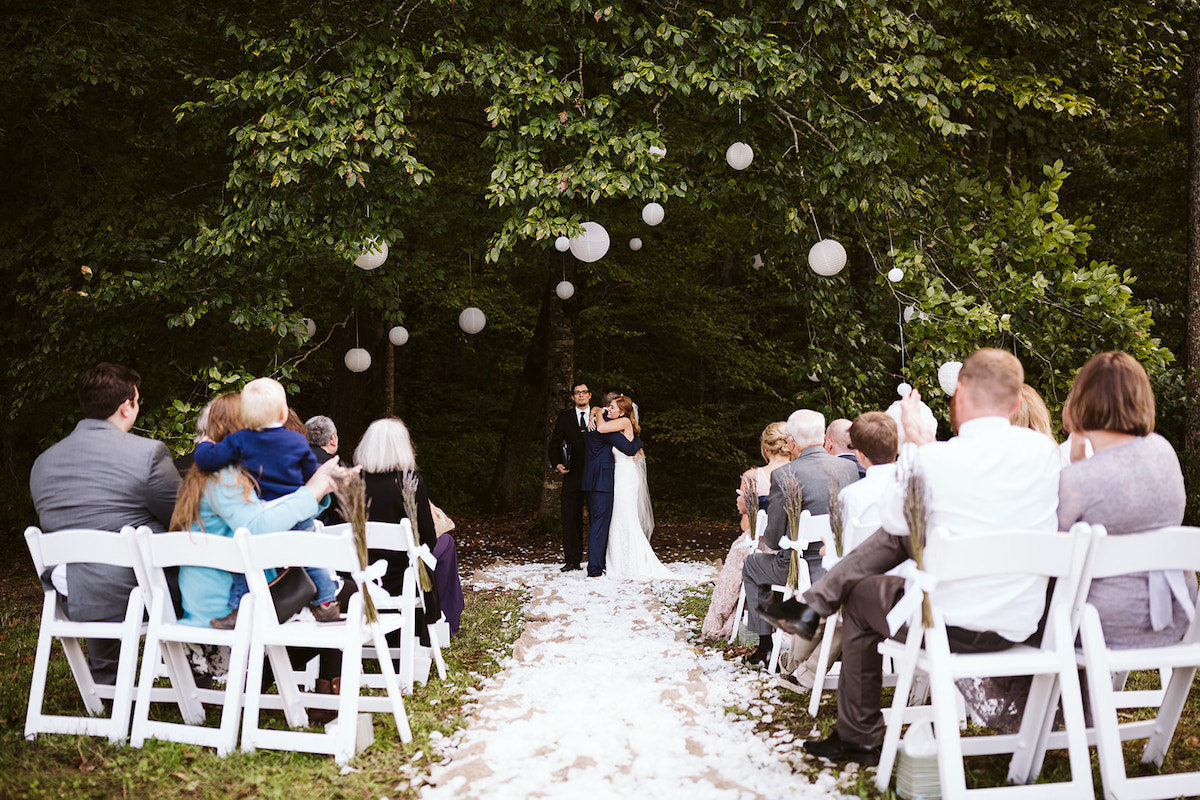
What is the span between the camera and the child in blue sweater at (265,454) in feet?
13.2

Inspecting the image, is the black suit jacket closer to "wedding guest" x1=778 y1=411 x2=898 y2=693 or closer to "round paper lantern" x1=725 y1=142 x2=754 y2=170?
"round paper lantern" x1=725 y1=142 x2=754 y2=170

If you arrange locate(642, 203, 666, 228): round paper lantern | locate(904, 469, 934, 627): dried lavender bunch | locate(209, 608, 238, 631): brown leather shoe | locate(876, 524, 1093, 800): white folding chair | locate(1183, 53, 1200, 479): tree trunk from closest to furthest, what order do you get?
locate(876, 524, 1093, 800): white folding chair → locate(904, 469, 934, 627): dried lavender bunch → locate(209, 608, 238, 631): brown leather shoe → locate(642, 203, 666, 228): round paper lantern → locate(1183, 53, 1200, 479): tree trunk

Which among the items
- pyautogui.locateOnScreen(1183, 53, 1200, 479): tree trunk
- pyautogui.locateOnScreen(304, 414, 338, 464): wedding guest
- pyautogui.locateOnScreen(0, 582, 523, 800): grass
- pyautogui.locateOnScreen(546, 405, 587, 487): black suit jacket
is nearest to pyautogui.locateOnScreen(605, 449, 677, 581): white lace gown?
pyautogui.locateOnScreen(546, 405, 587, 487): black suit jacket

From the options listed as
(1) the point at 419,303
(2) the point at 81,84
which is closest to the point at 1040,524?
(2) the point at 81,84

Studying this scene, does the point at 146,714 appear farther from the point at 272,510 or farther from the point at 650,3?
the point at 650,3

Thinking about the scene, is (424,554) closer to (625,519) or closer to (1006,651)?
(1006,651)

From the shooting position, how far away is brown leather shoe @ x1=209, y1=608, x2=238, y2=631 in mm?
3987

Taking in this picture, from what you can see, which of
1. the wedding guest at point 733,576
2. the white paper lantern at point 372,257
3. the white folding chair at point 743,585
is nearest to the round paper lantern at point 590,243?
the white paper lantern at point 372,257

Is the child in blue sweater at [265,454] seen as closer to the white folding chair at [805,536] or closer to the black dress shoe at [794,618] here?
the black dress shoe at [794,618]

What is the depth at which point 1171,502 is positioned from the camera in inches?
130

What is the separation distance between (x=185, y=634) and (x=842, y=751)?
2.74m

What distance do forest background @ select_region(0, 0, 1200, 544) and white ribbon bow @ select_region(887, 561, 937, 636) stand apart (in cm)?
350

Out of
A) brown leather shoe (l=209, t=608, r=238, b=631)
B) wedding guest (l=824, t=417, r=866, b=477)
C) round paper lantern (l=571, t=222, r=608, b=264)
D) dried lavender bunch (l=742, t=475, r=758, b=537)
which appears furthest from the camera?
round paper lantern (l=571, t=222, r=608, b=264)

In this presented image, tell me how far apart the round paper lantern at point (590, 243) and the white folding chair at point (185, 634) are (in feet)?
13.4
